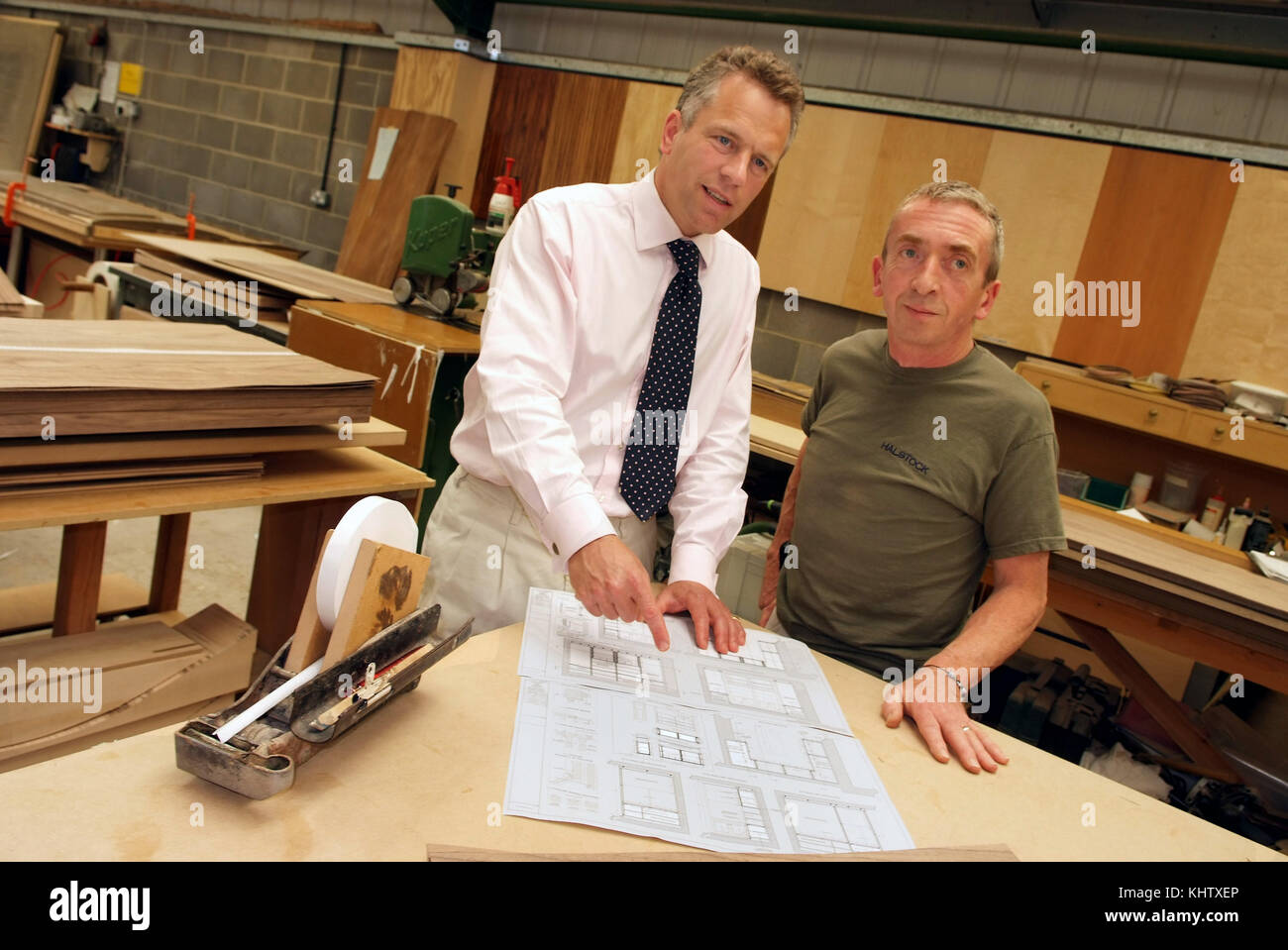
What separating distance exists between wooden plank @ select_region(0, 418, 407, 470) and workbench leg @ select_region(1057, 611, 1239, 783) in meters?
2.14

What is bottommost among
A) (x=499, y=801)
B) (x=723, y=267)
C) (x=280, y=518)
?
(x=280, y=518)

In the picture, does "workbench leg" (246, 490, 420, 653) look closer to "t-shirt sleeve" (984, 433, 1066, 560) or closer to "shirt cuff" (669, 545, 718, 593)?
"shirt cuff" (669, 545, 718, 593)

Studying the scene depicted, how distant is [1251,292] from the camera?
10.3 feet

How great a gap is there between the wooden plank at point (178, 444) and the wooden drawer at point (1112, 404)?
2.37 m

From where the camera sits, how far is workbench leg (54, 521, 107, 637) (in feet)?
6.36

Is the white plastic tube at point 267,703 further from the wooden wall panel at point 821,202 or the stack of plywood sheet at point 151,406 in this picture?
the wooden wall panel at point 821,202

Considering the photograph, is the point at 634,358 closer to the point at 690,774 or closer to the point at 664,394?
the point at 664,394

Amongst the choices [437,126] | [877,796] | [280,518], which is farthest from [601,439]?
[437,126]

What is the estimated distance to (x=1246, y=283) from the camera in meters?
3.13

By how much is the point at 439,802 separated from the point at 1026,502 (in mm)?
1146

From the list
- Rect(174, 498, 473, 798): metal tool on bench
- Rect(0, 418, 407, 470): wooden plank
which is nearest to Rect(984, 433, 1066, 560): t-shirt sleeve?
Rect(174, 498, 473, 798): metal tool on bench
